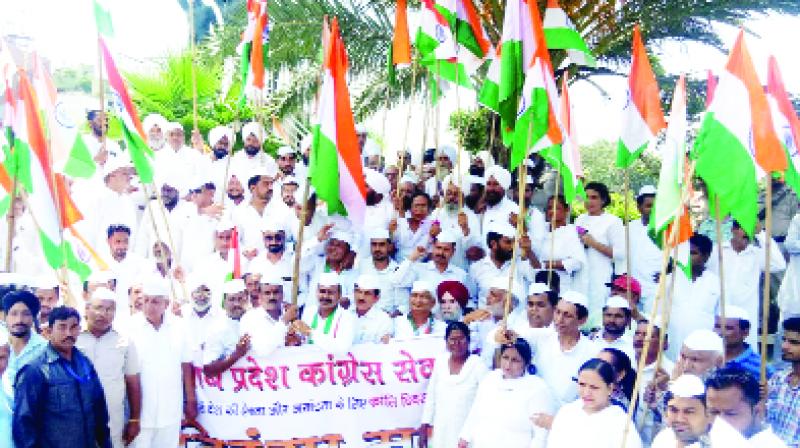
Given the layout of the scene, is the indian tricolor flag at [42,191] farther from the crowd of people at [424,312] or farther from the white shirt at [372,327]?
the white shirt at [372,327]

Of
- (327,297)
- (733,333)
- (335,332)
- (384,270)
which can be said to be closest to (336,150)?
(327,297)

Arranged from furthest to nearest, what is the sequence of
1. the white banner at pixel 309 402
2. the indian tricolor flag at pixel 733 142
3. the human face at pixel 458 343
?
the white banner at pixel 309 402 → the human face at pixel 458 343 → the indian tricolor flag at pixel 733 142

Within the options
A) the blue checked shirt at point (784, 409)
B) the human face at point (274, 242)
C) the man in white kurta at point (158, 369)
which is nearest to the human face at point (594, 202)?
the human face at point (274, 242)

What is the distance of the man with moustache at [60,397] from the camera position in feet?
18.0

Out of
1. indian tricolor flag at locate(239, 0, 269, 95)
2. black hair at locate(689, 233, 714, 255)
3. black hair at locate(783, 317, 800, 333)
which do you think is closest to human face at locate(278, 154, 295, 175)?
indian tricolor flag at locate(239, 0, 269, 95)

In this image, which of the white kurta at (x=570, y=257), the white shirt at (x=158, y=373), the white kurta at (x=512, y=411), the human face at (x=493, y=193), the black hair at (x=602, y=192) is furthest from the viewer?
the human face at (x=493, y=193)

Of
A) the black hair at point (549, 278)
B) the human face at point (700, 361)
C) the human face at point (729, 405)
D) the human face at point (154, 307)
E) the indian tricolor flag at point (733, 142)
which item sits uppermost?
the indian tricolor flag at point (733, 142)

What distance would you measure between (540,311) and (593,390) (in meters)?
1.36

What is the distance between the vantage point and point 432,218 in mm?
8898

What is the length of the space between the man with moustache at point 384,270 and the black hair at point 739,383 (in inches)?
123

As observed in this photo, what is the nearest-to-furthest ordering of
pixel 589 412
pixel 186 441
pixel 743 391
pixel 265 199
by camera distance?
pixel 743 391, pixel 589 412, pixel 186 441, pixel 265 199

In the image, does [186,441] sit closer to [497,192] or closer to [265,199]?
[265,199]

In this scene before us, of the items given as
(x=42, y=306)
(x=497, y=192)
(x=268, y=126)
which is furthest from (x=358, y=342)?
(x=268, y=126)

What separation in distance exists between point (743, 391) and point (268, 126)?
413 inches
